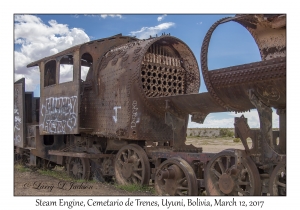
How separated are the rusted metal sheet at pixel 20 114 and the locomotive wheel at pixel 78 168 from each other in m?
2.28

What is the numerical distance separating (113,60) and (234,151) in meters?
4.43

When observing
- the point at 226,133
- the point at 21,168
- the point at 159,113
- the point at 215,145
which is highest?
the point at 159,113

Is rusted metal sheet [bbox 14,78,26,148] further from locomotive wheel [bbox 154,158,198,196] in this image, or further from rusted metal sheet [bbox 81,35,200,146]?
locomotive wheel [bbox 154,158,198,196]

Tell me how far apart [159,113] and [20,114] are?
599cm

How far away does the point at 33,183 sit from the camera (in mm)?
9906

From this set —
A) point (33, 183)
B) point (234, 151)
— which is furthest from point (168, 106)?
point (33, 183)

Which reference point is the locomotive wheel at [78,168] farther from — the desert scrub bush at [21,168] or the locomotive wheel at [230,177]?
the locomotive wheel at [230,177]

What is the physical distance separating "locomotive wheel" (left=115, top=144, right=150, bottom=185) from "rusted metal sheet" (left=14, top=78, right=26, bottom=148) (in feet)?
15.5

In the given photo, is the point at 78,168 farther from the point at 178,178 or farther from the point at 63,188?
the point at 178,178

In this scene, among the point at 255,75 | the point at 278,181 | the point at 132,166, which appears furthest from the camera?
the point at 132,166

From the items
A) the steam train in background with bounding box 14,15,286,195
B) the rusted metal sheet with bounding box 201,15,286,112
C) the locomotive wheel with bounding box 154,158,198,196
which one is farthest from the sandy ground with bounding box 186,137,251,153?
the rusted metal sheet with bounding box 201,15,286,112

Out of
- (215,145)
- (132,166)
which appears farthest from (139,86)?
(215,145)

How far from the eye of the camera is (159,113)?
8531 mm

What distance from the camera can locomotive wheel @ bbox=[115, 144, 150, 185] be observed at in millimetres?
8125
